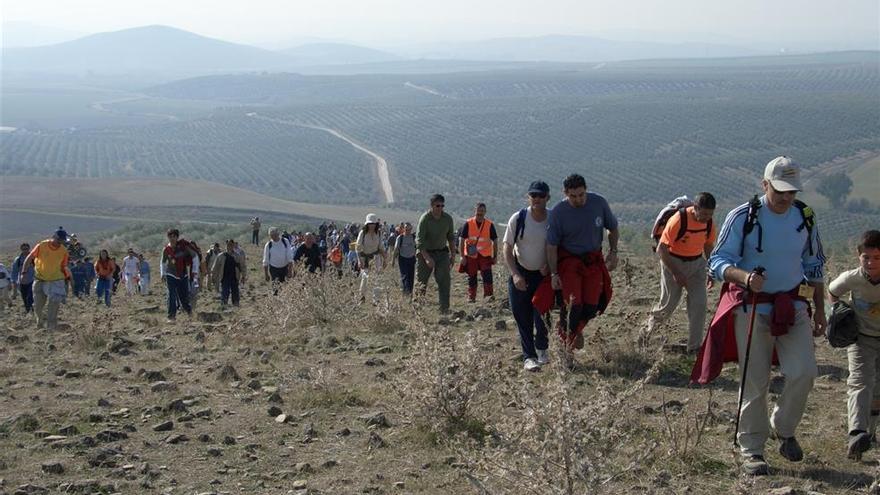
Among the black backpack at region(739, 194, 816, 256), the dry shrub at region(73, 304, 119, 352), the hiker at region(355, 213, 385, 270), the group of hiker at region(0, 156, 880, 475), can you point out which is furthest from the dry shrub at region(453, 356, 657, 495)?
the hiker at region(355, 213, 385, 270)

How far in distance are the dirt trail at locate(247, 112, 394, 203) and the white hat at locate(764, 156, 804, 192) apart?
7548cm

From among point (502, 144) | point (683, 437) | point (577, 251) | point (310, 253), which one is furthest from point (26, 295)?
point (502, 144)

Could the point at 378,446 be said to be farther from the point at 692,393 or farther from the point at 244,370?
the point at 244,370

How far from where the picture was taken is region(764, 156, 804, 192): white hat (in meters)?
5.55

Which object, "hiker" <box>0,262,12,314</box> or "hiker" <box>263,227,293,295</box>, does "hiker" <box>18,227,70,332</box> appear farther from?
"hiker" <box>0,262,12,314</box>

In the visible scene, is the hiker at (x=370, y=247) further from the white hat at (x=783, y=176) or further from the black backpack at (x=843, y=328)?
the white hat at (x=783, y=176)

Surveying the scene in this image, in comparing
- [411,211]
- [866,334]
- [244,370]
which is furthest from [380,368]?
[411,211]

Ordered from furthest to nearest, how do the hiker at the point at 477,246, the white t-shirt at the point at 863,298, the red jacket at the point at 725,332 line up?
the hiker at the point at 477,246 < the white t-shirt at the point at 863,298 < the red jacket at the point at 725,332

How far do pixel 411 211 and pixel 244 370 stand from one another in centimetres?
6215

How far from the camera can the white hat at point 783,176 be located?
5.55 metres

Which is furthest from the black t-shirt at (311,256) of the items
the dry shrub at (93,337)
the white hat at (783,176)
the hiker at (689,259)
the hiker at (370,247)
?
the white hat at (783,176)

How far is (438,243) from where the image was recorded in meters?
11.9

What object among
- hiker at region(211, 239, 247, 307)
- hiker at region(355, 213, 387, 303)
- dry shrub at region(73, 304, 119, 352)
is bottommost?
hiker at region(211, 239, 247, 307)

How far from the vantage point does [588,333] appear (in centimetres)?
980
